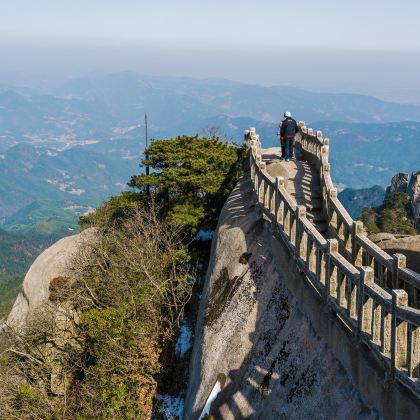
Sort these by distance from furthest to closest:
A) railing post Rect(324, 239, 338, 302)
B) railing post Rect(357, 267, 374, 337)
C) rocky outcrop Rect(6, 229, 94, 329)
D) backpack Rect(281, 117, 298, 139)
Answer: rocky outcrop Rect(6, 229, 94, 329) → backpack Rect(281, 117, 298, 139) → railing post Rect(324, 239, 338, 302) → railing post Rect(357, 267, 374, 337)

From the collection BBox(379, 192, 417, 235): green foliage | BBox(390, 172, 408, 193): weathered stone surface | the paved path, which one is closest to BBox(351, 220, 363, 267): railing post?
the paved path

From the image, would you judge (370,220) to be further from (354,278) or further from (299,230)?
(354,278)

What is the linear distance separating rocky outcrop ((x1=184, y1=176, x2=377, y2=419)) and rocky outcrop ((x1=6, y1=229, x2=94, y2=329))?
15836mm

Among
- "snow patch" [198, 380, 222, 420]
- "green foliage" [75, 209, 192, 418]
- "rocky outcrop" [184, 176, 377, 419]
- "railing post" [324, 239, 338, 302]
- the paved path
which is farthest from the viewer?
"green foliage" [75, 209, 192, 418]

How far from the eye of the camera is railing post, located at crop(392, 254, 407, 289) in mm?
13666

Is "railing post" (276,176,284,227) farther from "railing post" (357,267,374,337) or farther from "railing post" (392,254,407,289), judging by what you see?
"railing post" (357,267,374,337)

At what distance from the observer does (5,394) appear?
26688 millimetres

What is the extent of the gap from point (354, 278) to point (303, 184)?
39.3 feet

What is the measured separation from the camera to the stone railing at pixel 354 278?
1151 centimetres

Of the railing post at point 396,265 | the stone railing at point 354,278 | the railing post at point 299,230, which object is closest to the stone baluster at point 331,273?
the stone railing at point 354,278

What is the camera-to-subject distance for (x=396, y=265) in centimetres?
1380

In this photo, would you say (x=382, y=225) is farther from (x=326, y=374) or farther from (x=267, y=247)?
(x=326, y=374)

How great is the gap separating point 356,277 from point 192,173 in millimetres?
20873

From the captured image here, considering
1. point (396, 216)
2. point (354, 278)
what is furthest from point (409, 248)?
point (396, 216)
